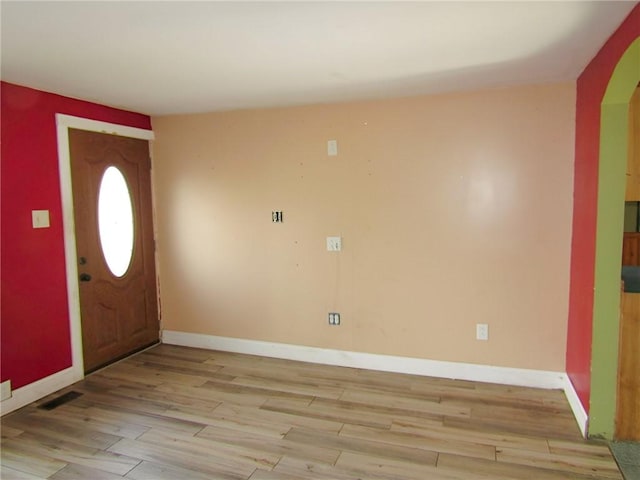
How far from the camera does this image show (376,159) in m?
3.55

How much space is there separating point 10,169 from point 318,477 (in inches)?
113

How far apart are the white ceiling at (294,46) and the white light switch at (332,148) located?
421 mm

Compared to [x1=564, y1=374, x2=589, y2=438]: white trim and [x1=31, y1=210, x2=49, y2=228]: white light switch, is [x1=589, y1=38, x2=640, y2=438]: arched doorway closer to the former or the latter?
[x1=564, y1=374, x2=589, y2=438]: white trim

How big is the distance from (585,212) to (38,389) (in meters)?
4.03

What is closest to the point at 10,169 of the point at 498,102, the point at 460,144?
the point at 460,144

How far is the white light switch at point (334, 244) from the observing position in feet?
12.2

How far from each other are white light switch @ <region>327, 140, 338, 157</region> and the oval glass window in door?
6.29ft

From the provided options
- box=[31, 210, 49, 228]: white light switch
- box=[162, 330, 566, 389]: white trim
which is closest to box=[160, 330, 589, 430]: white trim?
box=[162, 330, 566, 389]: white trim

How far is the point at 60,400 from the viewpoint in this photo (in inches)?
127

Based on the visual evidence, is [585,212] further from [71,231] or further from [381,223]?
[71,231]

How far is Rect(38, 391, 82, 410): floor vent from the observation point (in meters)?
3.13

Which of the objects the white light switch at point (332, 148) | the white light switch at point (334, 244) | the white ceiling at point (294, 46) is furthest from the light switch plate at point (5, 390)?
the white light switch at point (332, 148)

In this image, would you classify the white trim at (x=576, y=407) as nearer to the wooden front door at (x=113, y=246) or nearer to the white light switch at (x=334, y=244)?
the white light switch at (x=334, y=244)

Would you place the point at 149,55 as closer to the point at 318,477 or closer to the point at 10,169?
the point at 10,169
